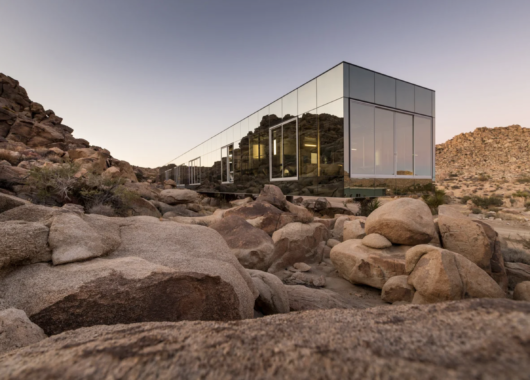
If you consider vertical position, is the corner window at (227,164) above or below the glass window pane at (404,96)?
below

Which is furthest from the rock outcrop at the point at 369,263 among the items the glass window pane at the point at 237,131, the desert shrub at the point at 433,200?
the glass window pane at the point at 237,131

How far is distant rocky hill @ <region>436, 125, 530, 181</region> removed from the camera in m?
40.0

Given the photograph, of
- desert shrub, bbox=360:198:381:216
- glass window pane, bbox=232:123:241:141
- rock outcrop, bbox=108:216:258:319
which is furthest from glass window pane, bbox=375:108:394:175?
glass window pane, bbox=232:123:241:141

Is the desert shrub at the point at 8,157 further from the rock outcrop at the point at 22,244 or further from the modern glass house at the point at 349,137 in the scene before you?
the rock outcrop at the point at 22,244

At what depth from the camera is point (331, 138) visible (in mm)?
8992

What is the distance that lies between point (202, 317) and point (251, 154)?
12.7 m

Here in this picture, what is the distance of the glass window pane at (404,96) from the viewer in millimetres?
9926

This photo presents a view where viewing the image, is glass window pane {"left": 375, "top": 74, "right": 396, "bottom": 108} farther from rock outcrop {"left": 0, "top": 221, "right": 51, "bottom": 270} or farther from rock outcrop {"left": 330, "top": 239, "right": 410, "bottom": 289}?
rock outcrop {"left": 0, "top": 221, "right": 51, "bottom": 270}

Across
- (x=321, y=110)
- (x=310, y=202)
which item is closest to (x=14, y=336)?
(x=310, y=202)

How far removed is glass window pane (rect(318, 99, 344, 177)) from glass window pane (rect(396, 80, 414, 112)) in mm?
3124

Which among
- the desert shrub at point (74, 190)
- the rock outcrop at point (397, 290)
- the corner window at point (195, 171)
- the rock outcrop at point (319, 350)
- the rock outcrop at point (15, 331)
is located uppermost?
the corner window at point (195, 171)

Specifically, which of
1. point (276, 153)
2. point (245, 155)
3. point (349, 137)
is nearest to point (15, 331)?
point (349, 137)

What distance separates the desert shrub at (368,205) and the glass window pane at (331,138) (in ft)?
6.99

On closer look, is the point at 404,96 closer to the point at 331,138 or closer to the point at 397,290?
the point at 331,138
